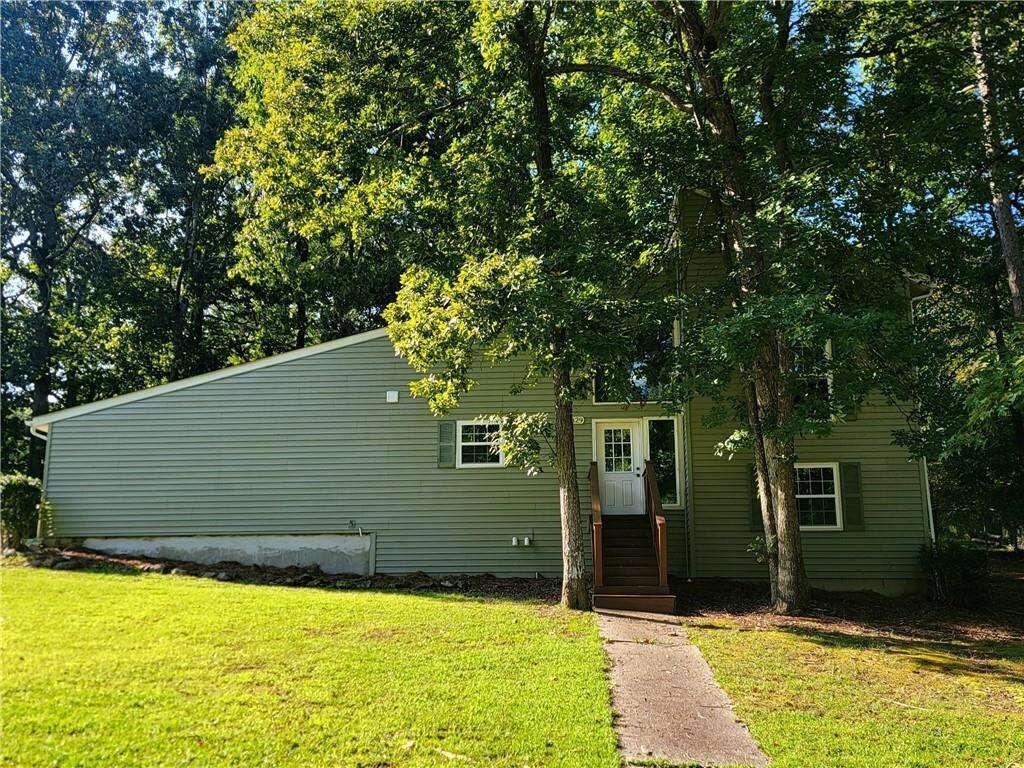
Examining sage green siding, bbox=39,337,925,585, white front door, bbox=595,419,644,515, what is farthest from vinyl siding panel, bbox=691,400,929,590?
white front door, bbox=595,419,644,515

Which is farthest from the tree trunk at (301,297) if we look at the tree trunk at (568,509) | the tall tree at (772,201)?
the tree trunk at (568,509)

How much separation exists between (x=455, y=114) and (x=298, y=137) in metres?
2.41

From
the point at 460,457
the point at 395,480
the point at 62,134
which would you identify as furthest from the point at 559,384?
the point at 62,134

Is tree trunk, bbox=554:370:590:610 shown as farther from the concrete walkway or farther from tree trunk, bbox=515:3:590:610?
the concrete walkway

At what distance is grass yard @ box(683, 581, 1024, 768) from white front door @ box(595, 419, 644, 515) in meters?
3.01

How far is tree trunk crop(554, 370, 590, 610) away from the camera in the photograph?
9.15 m

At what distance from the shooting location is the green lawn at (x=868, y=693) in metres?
4.43

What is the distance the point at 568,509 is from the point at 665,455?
11.4ft

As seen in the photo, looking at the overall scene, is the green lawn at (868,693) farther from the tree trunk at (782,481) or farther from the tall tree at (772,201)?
the tall tree at (772,201)

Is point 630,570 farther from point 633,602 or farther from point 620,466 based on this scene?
point 620,466

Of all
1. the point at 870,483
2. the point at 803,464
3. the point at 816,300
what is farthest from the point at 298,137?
the point at 870,483

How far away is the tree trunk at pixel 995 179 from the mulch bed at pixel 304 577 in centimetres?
776

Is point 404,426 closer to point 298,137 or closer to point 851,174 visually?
point 298,137

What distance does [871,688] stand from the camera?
5887 mm
